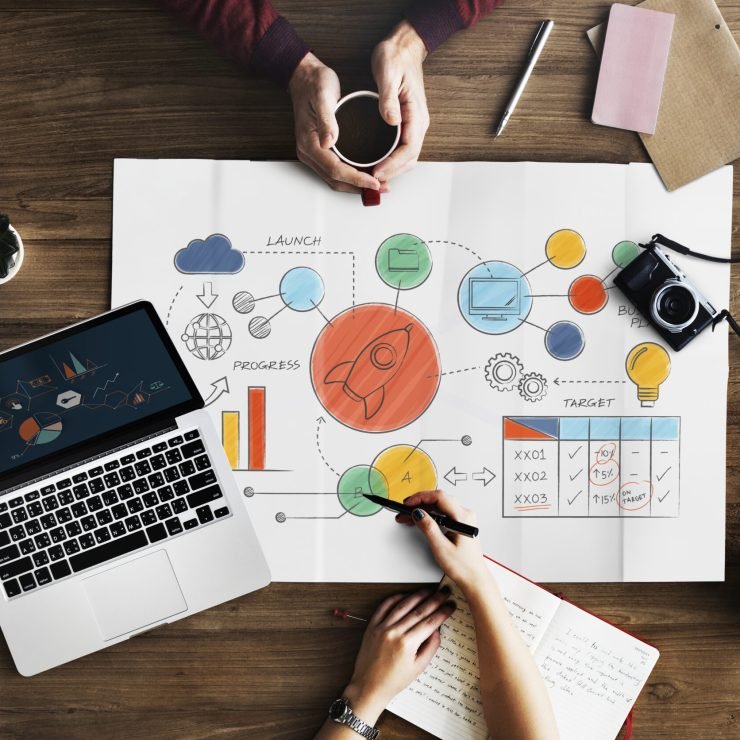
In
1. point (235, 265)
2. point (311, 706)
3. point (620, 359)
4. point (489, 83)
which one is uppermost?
point (489, 83)

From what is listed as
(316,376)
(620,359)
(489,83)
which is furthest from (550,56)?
(316,376)

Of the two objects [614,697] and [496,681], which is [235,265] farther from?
[614,697]

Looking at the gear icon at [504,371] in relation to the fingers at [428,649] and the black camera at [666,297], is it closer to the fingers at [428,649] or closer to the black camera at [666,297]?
the black camera at [666,297]

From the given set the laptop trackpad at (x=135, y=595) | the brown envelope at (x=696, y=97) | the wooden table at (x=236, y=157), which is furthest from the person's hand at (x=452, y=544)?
the brown envelope at (x=696, y=97)

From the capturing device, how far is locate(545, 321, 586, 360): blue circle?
999 millimetres

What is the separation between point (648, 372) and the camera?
997 mm

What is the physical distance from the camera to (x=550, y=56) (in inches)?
39.4

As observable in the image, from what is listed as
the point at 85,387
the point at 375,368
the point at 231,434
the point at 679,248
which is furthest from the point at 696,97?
the point at 85,387

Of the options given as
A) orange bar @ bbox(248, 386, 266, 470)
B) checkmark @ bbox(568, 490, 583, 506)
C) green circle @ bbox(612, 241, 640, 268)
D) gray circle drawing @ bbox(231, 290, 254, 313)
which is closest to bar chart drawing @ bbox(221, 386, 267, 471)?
orange bar @ bbox(248, 386, 266, 470)

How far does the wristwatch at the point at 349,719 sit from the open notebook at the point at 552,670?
0.14ft

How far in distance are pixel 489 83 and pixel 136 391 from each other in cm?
64

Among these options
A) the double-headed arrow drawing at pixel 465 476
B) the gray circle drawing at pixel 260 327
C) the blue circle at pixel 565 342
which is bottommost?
the double-headed arrow drawing at pixel 465 476

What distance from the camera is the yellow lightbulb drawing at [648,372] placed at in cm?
100

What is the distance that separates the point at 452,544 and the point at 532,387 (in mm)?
241
